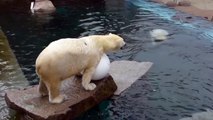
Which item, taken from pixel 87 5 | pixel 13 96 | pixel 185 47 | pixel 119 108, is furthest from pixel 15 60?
pixel 87 5

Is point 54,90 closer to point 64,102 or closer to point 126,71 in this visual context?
point 64,102

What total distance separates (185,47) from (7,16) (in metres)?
5.09

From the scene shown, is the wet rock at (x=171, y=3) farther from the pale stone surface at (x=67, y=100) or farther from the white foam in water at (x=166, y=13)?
the pale stone surface at (x=67, y=100)

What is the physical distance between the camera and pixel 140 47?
7.78m

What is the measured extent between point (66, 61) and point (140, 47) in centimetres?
309

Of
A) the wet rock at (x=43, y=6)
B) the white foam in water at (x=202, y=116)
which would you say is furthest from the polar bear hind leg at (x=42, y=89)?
the wet rock at (x=43, y=6)

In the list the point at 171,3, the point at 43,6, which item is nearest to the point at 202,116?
the point at 171,3

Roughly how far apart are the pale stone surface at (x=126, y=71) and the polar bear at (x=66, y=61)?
2.72 feet

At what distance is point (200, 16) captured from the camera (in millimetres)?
9539

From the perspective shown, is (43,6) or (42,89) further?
(43,6)

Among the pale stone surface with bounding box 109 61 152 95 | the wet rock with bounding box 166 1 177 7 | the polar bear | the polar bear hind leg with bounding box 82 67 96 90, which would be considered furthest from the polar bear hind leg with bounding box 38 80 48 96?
the wet rock with bounding box 166 1 177 7

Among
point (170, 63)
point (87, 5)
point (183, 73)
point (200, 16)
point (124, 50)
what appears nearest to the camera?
point (183, 73)

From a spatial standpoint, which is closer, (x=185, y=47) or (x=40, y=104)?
(x=40, y=104)

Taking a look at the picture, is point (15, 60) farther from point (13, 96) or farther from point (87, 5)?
point (87, 5)
